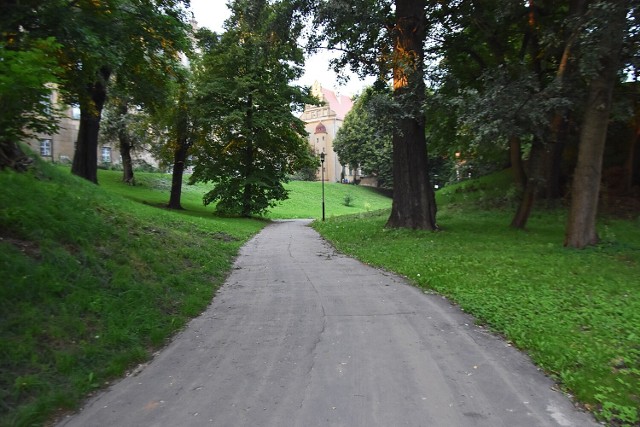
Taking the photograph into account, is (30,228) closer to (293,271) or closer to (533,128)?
(293,271)

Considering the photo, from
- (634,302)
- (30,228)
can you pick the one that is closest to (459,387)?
(634,302)

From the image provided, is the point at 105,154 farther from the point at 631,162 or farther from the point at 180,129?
the point at 631,162

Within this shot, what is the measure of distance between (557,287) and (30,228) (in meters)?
8.44

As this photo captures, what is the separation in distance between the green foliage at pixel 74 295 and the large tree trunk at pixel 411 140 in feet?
25.4

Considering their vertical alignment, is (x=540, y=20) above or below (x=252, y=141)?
above

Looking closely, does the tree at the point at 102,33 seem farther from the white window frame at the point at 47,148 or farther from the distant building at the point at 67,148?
the white window frame at the point at 47,148

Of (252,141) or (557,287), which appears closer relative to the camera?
(557,287)

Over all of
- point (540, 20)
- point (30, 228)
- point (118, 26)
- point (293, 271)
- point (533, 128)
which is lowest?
point (293, 271)

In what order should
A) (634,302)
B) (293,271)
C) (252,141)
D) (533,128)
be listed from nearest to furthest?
(634,302) → (293,271) → (533,128) → (252,141)

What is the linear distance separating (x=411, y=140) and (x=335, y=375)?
12.1 metres

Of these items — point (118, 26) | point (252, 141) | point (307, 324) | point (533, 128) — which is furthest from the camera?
point (252, 141)

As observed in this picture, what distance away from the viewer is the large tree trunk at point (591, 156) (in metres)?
11.2

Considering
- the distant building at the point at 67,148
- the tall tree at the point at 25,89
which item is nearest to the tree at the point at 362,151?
the distant building at the point at 67,148

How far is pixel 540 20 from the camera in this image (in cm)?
1498
